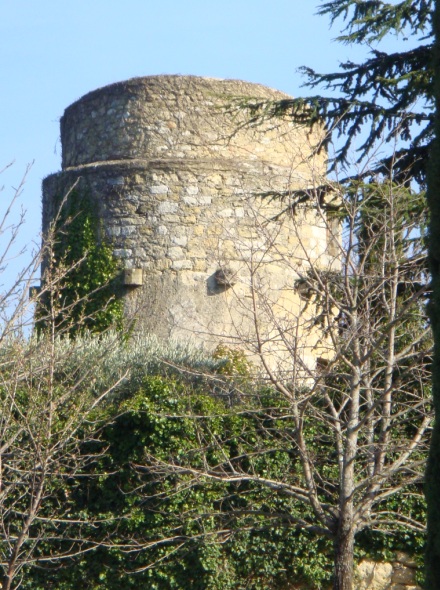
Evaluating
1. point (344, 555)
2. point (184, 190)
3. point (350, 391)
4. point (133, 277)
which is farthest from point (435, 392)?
point (184, 190)

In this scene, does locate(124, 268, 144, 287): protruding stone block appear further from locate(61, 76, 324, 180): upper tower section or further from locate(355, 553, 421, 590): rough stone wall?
locate(355, 553, 421, 590): rough stone wall

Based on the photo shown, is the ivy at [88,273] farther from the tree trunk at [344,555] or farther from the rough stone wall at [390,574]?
the tree trunk at [344,555]

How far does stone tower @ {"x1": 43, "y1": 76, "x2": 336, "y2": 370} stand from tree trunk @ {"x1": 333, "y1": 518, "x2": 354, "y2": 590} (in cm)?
584

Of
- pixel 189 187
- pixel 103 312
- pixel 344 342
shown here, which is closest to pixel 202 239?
pixel 189 187

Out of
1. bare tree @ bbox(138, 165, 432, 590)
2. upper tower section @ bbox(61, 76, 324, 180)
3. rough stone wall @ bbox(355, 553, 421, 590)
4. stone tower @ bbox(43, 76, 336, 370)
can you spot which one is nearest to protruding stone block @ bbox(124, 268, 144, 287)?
stone tower @ bbox(43, 76, 336, 370)

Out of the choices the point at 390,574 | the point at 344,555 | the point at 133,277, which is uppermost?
the point at 133,277

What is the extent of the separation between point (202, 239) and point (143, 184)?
3.89ft

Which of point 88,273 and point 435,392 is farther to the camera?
point 88,273

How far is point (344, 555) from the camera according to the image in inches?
356

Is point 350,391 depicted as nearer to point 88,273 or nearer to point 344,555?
point 344,555

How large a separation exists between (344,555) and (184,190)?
7172 millimetres

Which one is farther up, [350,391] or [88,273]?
[88,273]

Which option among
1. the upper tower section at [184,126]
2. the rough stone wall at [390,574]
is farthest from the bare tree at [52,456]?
the upper tower section at [184,126]

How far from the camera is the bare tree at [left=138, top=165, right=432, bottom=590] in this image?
8984 millimetres
